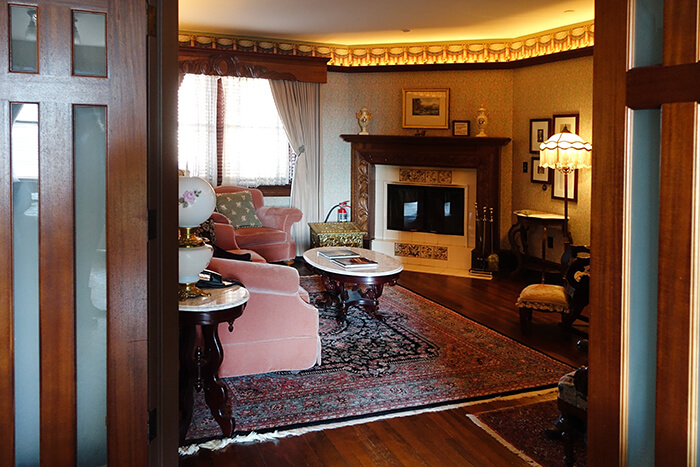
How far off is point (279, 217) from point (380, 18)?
2.59 metres

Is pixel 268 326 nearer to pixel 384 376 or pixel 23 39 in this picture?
pixel 384 376

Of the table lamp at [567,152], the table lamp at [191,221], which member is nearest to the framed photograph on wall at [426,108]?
the table lamp at [567,152]

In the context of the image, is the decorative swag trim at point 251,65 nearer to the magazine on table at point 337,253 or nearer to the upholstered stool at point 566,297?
the magazine on table at point 337,253

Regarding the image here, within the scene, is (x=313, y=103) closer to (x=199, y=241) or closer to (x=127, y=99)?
(x=199, y=241)

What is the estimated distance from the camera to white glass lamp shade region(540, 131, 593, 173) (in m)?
5.82

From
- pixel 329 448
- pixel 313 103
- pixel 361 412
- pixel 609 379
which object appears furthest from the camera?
pixel 313 103

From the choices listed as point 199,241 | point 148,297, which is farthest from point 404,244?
point 148,297

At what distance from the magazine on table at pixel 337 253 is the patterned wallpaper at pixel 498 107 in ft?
8.56

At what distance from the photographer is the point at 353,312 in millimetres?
5547

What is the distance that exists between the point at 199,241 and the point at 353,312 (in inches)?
114

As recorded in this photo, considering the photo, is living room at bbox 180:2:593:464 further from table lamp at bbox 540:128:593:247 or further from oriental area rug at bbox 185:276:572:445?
oriental area rug at bbox 185:276:572:445

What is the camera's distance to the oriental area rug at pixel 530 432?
2.94 meters

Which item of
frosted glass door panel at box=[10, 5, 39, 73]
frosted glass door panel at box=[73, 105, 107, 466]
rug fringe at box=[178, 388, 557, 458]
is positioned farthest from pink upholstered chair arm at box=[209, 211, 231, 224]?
frosted glass door panel at box=[10, 5, 39, 73]

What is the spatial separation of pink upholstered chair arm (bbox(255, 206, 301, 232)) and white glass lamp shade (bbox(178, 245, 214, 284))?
4677 mm
